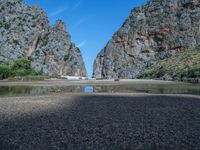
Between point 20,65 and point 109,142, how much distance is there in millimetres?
138660

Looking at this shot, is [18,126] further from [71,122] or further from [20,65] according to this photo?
[20,65]

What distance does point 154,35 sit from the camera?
7372 inches

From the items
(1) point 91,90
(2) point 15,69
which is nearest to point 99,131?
(1) point 91,90

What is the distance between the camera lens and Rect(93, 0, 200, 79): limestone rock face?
574ft

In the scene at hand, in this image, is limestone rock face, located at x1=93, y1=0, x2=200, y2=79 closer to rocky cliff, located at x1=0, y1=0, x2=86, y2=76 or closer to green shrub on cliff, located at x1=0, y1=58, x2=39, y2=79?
rocky cliff, located at x1=0, y1=0, x2=86, y2=76

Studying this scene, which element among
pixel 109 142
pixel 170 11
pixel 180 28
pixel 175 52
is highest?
pixel 170 11

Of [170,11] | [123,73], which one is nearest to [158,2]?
[170,11]

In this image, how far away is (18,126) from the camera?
45.3 ft

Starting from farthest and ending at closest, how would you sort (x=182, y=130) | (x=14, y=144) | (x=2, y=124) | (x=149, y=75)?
(x=149, y=75), (x=2, y=124), (x=182, y=130), (x=14, y=144)

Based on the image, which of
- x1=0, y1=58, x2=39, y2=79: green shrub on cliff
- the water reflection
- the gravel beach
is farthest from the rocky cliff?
the gravel beach

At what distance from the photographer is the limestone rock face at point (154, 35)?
175 m

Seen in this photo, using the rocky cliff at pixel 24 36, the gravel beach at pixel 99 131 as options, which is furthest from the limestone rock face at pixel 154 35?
the gravel beach at pixel 99 131

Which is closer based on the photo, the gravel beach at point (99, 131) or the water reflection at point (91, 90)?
the gravel beach at point (99, 131)

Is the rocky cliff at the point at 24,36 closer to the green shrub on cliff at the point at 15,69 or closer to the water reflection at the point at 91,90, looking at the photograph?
the green shrub on cliff at the point at 15,69
